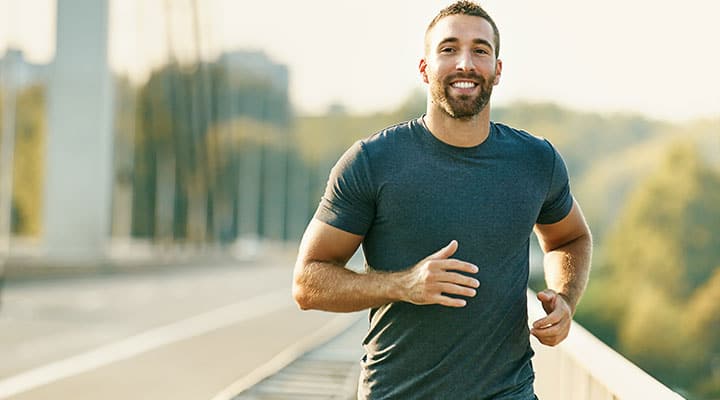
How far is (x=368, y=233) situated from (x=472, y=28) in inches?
25.3

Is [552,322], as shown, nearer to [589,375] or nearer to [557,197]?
[557,197]

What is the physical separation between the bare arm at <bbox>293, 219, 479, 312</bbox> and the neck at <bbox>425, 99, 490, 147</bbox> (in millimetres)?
365

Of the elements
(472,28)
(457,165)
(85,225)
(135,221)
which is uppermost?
(472,28)

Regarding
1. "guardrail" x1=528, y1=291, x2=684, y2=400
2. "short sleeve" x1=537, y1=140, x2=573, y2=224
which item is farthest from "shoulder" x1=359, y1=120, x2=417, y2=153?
"guardrail" x1=528, y1=291, x2=684, y2=400

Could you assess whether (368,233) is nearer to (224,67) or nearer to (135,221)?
(224,67)

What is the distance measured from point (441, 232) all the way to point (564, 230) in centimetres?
73

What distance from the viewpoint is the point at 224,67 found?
271ft

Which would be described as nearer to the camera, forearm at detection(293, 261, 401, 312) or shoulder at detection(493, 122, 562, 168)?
forearm at detection(293, 261, 401, 312)

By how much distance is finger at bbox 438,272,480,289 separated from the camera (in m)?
3.12

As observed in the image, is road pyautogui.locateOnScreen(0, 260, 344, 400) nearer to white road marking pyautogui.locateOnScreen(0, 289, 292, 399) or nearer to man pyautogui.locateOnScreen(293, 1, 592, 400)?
white road marking pyautogui.locateOnScreen(0, 289, 292, 399)

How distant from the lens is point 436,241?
3346 millimetres

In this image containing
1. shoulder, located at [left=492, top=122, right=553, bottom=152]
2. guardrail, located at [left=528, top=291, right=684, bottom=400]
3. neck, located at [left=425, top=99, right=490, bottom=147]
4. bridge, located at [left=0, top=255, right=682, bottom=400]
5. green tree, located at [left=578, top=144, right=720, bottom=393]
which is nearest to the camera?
neck, located at [left=425, top=99, right=490, bottom=147]

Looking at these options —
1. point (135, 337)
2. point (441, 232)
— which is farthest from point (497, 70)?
point (135, 337)

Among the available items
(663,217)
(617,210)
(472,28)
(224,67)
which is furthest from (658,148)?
(472,28)
